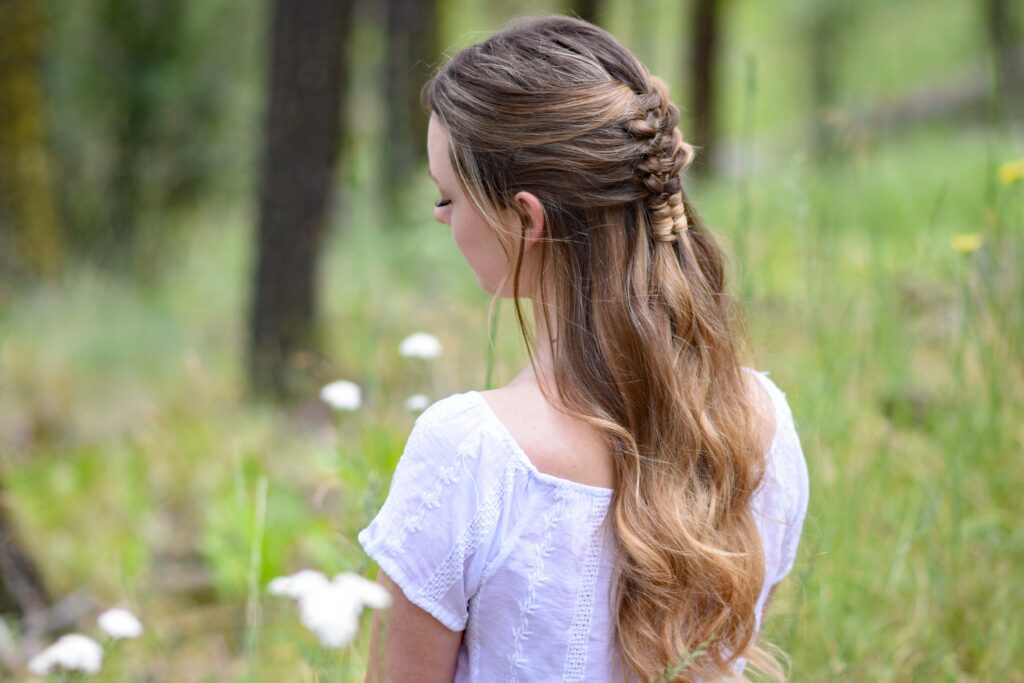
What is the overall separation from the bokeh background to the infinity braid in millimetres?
276

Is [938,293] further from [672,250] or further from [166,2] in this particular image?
[166,2]

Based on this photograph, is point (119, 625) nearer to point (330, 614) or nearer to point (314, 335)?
point (330, 614)

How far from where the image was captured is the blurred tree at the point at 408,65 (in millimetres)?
6250

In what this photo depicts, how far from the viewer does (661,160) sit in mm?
1211

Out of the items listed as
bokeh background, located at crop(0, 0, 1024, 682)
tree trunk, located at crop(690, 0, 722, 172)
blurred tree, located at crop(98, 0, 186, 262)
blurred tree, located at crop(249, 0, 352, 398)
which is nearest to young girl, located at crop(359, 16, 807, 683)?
bokeh background, located at crop(0, 0, 1024, 682)

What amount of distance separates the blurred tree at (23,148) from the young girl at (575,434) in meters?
4.91

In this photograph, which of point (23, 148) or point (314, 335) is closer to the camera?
point (314, 335)

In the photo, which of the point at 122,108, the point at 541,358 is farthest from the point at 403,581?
the point at 122,108

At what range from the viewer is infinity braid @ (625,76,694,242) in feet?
3.96

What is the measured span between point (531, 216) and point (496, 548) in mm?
425

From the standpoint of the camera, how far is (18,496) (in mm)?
3158

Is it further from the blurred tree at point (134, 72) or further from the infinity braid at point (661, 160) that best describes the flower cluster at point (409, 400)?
the blurred tree at point (134, 72)

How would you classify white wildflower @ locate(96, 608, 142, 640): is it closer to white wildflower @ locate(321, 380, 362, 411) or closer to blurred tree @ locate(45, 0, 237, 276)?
white wildflower @ locate(321, 380, 362, 411)

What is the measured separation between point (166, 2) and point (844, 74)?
10.9m
